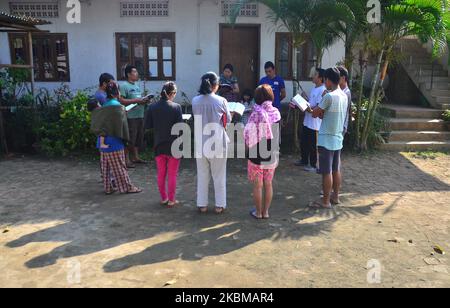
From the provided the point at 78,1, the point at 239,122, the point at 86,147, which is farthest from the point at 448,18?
the point at 78,1

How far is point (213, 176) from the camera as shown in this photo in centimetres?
511

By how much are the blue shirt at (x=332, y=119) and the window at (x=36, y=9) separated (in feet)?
26.0

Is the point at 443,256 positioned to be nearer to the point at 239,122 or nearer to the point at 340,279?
the point at 340,279

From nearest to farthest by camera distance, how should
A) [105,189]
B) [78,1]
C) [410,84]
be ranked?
1. [105,189]
2. [78,1]
3. [410,84]

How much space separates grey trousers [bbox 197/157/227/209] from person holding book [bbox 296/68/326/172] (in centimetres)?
227

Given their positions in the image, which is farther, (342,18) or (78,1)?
(78,1)

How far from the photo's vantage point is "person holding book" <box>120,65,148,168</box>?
706 cm

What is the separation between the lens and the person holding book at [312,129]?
6750 millimetres

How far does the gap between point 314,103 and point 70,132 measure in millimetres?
4750

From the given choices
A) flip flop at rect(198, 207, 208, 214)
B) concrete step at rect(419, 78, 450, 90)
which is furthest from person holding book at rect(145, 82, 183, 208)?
concrete step at rect(419, 78, 450, 90)

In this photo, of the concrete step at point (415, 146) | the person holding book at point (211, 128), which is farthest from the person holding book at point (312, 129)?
the concrete step at point (415, 146)

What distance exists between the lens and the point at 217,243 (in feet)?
14.3

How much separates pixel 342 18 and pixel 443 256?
4.73 m
